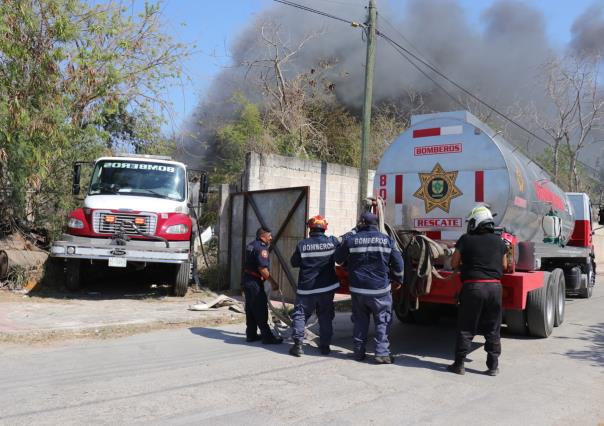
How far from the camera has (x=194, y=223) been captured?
1127 cm

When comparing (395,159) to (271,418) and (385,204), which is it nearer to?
(385,204)

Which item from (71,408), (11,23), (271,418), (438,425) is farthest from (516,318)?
(11,23)

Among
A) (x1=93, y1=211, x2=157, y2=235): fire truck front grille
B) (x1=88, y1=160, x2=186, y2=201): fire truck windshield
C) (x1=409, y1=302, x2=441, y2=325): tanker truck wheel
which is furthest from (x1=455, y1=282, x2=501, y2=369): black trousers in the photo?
(x1=88, y1=160, x2=186, y2=201): fire truck windshield

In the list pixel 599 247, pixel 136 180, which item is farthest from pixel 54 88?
pixel 599 247

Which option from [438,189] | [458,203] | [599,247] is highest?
[438,189]

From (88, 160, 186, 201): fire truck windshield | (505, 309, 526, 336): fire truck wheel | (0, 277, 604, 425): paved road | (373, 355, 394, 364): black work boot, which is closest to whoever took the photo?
(0, 277, 604, 425): paved road

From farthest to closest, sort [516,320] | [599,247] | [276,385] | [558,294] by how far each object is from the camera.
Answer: [599,247] → [558,294] → [516,320] → [276,385]

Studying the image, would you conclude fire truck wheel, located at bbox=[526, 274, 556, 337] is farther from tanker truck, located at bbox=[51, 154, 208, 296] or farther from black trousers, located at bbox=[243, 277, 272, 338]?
tanker truck, located at bbox=[51, 154, 208, 296]

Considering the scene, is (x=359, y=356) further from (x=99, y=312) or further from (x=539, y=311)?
(x=99, y=312)

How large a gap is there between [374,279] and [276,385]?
1.63m

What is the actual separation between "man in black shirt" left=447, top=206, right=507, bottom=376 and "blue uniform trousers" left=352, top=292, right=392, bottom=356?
2.42 feet

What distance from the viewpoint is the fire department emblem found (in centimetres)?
728

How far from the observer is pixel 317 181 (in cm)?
1234

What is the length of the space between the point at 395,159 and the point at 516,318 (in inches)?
108
